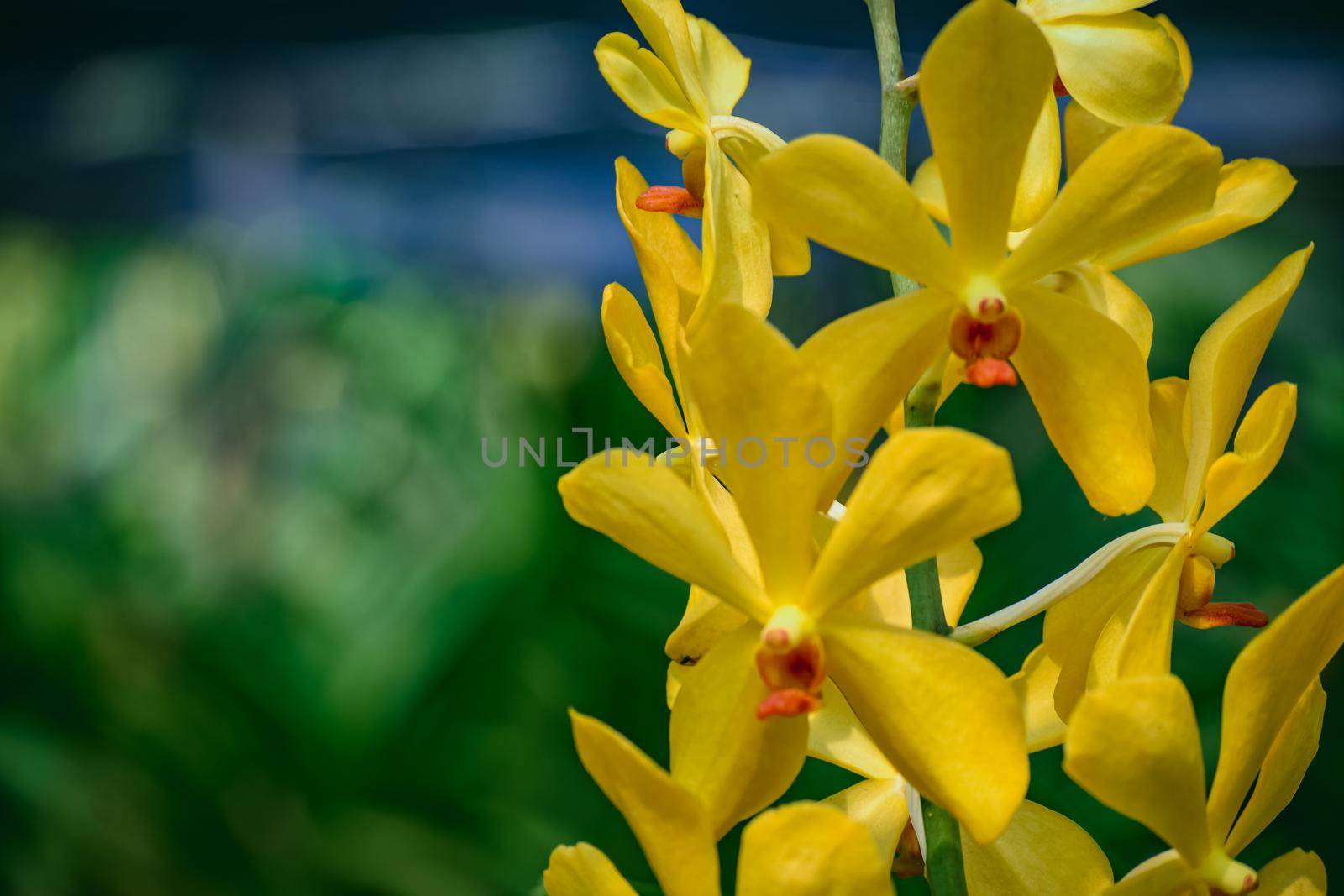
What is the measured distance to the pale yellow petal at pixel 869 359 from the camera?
406mm

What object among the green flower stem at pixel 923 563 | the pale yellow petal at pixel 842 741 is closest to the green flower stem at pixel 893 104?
the green flower stem at pixel 923 563

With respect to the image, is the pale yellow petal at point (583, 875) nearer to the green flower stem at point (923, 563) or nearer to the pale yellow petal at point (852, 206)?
the green flower stem at point (923, 563)

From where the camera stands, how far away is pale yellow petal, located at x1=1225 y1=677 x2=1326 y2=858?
451 mm

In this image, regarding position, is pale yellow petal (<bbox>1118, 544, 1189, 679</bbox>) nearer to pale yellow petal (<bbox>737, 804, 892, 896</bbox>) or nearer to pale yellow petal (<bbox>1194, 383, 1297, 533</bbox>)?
pale yellow petal (<bbox>1194, 383, 1297, 533</bbox>)

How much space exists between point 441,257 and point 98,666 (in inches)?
35.0

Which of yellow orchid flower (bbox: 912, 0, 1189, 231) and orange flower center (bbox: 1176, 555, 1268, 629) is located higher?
yellow orchid flower (bbox: 912, 0, 1189, 231)

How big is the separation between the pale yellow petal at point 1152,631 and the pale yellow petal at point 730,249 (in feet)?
0.60

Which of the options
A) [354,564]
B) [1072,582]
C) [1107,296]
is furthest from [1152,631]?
[354,564]

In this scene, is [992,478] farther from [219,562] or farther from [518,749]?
[219,562]

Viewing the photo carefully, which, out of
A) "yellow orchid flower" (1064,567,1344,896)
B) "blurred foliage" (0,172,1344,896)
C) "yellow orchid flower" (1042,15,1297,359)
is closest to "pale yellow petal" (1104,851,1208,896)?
"yellow orchid flower" (1064,567,1344,896)

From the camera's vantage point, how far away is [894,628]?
15.8 inches

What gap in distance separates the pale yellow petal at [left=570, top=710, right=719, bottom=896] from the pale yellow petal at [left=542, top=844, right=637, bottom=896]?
→ 28mm

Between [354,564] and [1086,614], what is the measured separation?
115cm

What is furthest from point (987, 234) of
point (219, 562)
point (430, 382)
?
point (219, 562)
